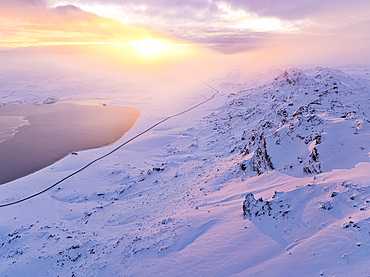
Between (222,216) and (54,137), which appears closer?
(222,216)

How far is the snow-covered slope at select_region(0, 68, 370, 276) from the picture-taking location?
7.46 meters

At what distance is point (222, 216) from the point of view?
11.5 metres

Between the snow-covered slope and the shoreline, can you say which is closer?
the snow-covered slope

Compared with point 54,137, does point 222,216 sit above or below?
above

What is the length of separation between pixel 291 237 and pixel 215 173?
1111 centimetres

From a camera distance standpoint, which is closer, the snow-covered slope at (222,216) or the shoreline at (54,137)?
the snow-covered slope at (222,216)

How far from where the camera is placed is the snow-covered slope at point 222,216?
7455 mm

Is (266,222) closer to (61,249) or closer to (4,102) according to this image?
(61,249)

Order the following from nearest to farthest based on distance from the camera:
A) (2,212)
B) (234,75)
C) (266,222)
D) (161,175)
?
(266,222), (2,212), (161,175), (234,75)

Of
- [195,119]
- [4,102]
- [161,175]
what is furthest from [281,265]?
[4,102]

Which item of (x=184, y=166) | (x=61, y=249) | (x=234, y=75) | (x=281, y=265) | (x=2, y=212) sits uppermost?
(x=234, y=75)

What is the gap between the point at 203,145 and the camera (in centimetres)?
3266

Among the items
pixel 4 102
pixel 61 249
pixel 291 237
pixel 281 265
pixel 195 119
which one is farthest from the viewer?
pixel 4 102

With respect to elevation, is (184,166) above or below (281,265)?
below
